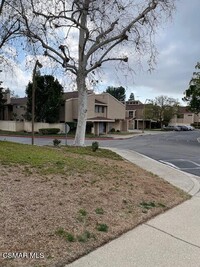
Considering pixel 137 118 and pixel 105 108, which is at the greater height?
pixel 105 108

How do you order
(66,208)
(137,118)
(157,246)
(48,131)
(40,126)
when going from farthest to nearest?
(137,118) < (40,126) < (48,131) < (66,208) < (157,246)

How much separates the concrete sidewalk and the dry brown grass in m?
0.18

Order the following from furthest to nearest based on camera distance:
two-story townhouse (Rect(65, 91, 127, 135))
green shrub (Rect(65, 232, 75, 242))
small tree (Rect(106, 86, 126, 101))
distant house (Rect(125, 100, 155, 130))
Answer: small tree (Rect(106, 86, 126, 101)), distant house (Rect(125, 100, 155, 130)), two-story townhouse (Rect(65, 91, 127, 135)), green shrub (Rect(65, 232, 75, 242))

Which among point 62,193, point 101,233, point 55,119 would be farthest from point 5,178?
point 55,119

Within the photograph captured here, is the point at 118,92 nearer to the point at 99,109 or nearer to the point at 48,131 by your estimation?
the point at 99,109

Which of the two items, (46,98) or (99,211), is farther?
(46,98)

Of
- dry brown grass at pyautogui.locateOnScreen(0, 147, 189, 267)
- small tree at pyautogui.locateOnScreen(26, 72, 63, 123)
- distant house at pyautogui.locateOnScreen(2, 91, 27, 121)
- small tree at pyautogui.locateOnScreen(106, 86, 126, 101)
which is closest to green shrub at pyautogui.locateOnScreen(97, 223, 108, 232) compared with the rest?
dry brown grass at pyautogui.locateOnScreen(0, 147, 189, 267)

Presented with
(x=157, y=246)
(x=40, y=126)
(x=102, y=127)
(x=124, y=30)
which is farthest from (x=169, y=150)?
(x=102, y=127)

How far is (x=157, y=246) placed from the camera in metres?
4.33

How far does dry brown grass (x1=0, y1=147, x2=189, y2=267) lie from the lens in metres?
3.89

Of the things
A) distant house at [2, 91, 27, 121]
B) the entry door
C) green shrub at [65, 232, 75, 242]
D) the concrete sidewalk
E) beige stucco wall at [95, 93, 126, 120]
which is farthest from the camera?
distant house at [2, 91, 27, 121]

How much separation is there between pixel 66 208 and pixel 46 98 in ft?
137

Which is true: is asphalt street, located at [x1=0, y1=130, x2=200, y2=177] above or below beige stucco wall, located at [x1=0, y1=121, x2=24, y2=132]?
below

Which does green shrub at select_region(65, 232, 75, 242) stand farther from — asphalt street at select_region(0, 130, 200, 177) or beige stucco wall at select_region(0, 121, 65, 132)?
beige stucco wall at select_region(0, 121, 65, 132)
